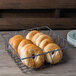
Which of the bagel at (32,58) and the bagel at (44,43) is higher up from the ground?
the bagel at (44,43)

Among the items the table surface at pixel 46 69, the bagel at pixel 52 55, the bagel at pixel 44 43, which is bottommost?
the table surface at pixel 46 69

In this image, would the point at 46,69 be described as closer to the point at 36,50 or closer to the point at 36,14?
the point at 36,50

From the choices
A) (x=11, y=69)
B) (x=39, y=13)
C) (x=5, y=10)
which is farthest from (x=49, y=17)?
(x=11, y=69)

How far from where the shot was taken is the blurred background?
204 centimetres

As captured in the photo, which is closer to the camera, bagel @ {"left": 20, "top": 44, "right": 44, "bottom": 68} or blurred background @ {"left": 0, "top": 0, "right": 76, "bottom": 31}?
bagel @ {"left": 20, "top": 44, "right": 44, "bottom": 68}

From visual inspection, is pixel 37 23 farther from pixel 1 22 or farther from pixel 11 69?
pixel 11 69

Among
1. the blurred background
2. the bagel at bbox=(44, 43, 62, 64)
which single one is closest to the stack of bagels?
the bagel at bbox=(44, 43, 62, 64)

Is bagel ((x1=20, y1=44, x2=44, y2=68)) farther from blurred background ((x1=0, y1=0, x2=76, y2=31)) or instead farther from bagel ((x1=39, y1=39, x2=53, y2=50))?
blurred background ((x1=0, y1=0, x2=76, y2=31))

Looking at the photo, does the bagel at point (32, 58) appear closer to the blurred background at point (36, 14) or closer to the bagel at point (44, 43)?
the bagel at point (44, 43)

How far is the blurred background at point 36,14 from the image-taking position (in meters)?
2.04

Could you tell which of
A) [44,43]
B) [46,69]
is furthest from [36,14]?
[46,69]

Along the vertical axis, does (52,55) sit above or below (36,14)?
below

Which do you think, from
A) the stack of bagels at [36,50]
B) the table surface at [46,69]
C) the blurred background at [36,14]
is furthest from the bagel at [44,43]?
the blurred background at [36,14]

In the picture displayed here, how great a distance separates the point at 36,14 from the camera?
2.23 meters
